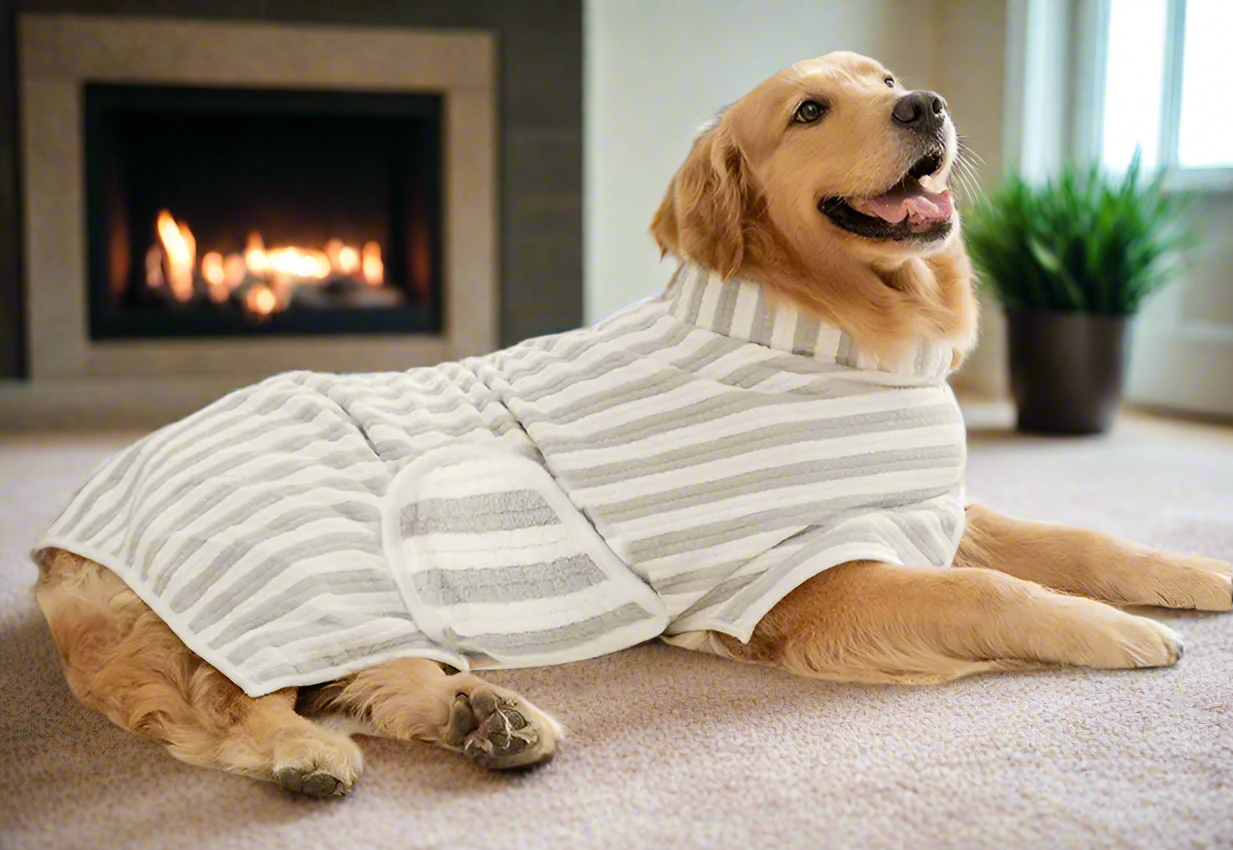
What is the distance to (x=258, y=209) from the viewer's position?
4.74 m

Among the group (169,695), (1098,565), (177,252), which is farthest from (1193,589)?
(177,252)

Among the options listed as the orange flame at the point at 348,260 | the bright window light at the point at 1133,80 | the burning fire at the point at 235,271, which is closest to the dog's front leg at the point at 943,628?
the bright window light at the point at 1133,80

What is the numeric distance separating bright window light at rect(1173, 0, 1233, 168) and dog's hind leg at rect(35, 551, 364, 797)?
12.8 ft

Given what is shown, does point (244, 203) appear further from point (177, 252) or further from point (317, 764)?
point (317, 764)

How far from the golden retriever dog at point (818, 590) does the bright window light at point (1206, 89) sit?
277cm

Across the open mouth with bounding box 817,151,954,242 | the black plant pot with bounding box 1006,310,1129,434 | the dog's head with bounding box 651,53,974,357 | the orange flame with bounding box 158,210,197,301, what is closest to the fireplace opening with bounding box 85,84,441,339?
the orange flame with bounding box 158,210,197,301

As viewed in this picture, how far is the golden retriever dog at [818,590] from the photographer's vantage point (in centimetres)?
144

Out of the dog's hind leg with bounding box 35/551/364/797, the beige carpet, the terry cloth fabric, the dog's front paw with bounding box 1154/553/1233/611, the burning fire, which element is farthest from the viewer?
the burning fire

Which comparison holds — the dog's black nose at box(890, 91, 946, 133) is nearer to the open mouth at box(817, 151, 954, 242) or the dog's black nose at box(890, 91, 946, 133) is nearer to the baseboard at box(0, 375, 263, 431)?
the open mouth at box(817, 151, 954, 242)

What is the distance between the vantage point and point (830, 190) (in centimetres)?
174

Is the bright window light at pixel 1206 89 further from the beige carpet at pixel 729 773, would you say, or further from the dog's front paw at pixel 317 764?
the dog's front paw at pixel 317 764

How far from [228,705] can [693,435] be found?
71cm

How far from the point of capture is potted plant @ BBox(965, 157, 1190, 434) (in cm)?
368

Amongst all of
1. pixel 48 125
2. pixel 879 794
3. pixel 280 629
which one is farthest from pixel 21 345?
pixel 879 794
